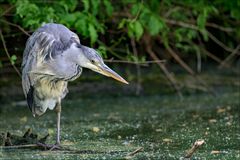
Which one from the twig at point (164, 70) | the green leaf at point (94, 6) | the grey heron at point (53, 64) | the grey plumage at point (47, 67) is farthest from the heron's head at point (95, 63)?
the twig at point (164, 70)

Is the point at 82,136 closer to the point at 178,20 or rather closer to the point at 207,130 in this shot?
the point at 207,130

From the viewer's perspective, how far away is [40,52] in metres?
5.11

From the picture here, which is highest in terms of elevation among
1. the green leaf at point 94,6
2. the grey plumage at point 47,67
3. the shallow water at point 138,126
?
the green leaf at point 94,6

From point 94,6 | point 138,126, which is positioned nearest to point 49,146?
point 138,126

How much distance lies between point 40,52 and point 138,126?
1.41 m

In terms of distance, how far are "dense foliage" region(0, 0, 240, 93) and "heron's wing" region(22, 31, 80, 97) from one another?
457 mm

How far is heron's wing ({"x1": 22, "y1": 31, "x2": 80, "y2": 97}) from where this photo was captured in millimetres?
4961

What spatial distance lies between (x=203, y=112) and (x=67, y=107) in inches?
57.9

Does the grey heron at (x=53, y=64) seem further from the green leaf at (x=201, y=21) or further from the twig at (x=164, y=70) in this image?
the twig at (x=164, y=70)

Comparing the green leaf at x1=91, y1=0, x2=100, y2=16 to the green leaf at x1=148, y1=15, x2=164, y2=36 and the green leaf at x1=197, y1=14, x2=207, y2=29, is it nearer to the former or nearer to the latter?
the green leaf at x1=148, y1=15, x2=164, y2=36

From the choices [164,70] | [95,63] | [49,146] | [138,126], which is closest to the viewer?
[95,63]

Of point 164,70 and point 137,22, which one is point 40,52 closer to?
point 137,22

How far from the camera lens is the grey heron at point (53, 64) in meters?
4.64

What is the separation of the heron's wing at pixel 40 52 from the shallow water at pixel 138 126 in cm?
54
